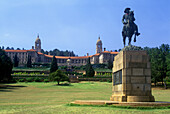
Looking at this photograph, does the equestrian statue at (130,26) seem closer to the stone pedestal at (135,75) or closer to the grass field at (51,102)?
the stone pedestal at (135,75)

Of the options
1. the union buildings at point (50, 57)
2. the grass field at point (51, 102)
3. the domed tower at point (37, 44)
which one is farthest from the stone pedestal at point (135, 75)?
the domed tower at point (37, 44)

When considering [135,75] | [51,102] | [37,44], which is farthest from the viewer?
[37,44]

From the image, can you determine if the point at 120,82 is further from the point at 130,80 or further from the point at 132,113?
the point at 132,113

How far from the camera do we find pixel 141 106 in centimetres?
1155

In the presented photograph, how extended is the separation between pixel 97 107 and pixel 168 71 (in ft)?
153

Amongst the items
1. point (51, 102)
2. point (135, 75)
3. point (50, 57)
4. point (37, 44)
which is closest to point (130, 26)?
point (135, 75)

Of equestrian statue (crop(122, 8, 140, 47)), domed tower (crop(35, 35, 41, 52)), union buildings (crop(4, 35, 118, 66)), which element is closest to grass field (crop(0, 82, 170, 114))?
equestrian statue (crop(122, 8, 140, 47))

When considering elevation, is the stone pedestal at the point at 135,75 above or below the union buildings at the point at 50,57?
below

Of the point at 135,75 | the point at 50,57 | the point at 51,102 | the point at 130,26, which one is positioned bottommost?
the point at 51,102

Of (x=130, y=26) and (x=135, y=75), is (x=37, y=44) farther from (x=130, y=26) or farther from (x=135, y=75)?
(x=135, y=75)

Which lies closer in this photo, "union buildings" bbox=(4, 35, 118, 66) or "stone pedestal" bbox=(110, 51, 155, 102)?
"stone pedestal" bbox=(110, 51, 155, 102)

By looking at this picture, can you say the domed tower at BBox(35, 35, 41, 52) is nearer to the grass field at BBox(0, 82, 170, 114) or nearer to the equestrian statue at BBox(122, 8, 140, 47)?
the grass field at BBox(0, 82, 170, 114)

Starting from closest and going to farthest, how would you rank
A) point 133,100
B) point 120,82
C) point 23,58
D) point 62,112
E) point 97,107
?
point 62,112, point 97,107, point 133,100, point 120,82, point 23,58

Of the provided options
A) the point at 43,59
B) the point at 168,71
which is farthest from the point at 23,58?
the point at 168,71
